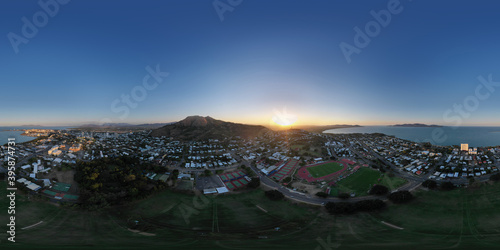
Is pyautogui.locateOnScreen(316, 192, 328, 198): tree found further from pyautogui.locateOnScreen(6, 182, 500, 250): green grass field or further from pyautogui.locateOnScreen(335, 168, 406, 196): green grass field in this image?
pyautogui.locateOnScreen(6, 182, 500, 250): green grass field

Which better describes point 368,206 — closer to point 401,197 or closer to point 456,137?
point 401,197

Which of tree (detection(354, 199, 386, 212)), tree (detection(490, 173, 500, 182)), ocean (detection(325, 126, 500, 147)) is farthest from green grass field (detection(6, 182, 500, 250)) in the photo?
ocean (detection(325, 126, 500, 147))

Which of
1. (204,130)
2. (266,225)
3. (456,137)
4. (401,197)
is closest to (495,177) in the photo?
(401,197)

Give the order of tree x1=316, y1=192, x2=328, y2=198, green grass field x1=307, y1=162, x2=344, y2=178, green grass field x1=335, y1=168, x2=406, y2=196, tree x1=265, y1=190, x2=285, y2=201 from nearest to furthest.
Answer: tree x1=265, y1=190, x2=285, y2=201
tree x1=316, y1=192, x2=328, y2=198
green grass field x1=335, y1=168, x2=406, y2=196
green grass field x1=307, y1=162, x2=344, y2=178

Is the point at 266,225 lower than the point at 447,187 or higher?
lower

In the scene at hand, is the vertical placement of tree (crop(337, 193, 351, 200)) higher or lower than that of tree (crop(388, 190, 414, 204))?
lower

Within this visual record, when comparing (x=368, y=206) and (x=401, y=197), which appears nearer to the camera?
(x=368, y=206)

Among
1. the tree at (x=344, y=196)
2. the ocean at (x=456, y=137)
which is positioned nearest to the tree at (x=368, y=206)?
the tree at (x=344, y=196)
